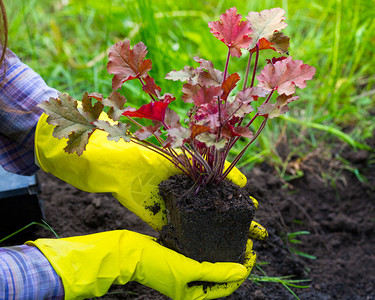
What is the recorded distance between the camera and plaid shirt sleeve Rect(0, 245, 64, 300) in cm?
105

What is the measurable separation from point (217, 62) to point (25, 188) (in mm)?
1052

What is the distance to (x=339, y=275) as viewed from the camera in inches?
64.4

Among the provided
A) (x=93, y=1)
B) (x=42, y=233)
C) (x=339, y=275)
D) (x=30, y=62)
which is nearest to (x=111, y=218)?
(x=42, y=233)

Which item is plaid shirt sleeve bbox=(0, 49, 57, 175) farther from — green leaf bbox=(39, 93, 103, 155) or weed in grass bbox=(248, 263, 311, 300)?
weed in grass bbox=(248, 263, 311, 300)

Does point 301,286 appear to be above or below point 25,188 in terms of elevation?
below

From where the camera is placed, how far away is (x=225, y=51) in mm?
2467

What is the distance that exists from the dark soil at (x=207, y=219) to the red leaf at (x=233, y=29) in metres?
0.41

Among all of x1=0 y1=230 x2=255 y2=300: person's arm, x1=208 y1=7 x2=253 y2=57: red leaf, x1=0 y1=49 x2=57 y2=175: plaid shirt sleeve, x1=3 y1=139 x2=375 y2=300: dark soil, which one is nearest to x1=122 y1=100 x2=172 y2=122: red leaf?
x1=208 y1=7 x2=253 y2=57: red leaf

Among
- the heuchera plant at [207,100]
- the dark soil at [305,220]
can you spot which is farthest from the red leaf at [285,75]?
the dark soil at [305,220]

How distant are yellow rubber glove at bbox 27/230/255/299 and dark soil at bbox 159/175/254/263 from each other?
0.03 metres

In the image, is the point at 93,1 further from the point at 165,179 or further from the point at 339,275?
the point at 339,275

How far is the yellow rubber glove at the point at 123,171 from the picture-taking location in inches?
51.5

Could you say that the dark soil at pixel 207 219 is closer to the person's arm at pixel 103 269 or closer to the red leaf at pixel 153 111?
the person's arm at pixel 103 269

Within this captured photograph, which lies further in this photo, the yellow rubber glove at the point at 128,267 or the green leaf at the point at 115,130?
the yellow rubber glove at the point at 128,267
